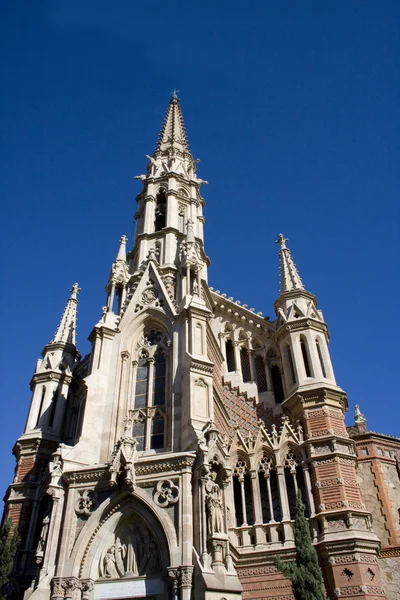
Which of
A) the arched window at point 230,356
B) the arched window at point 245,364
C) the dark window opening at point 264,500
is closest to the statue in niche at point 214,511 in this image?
the dark window opening at point 264,500

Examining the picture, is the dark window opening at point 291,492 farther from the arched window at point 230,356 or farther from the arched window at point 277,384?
the arched window at point 230,356

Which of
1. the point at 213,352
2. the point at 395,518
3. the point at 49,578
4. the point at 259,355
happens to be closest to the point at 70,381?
the point at 213,352

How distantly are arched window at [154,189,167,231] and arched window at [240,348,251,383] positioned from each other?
881 centimetres

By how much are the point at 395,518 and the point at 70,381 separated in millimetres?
16041

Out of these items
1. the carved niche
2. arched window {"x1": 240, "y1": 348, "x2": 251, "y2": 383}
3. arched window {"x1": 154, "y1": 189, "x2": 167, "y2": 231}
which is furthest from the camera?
arched window {"x1": 154, "y1": 189, "x2": 167, "y2": 231}

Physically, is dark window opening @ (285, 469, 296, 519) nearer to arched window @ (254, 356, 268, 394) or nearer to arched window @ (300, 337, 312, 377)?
arched window @ (300, 337, 312, 377)

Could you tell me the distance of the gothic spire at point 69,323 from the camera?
26859 mm

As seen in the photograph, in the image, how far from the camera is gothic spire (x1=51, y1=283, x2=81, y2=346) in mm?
26859

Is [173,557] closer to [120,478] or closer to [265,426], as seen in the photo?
[120,478]

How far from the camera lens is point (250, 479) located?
20.3m

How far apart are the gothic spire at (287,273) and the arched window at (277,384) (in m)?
3.81

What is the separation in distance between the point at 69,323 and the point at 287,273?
11.7 m

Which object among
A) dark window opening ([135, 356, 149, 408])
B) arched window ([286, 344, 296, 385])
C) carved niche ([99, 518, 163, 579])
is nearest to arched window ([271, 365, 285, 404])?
arched window ([286, 344, 296, 385])

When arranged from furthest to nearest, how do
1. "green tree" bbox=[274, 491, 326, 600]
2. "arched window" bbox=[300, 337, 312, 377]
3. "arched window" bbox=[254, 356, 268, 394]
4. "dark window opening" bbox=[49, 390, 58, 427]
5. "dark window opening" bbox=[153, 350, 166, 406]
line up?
"arched window" bbox=[254, 356, 268, 394], "dark window opening" bbox=[49, 390, 58, 427], "arched window" bbox=[300, 337, 312, 377], "dark window opening" bbox=[153, 350, 166, 406], "green tree" bbox=[274, 491, 326, 600]
